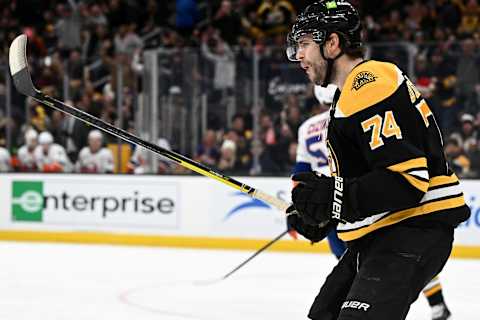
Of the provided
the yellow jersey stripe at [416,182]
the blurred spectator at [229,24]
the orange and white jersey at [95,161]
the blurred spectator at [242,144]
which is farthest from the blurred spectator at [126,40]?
the yellow jersey stripe at [416,182]

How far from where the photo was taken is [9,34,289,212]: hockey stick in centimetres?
267

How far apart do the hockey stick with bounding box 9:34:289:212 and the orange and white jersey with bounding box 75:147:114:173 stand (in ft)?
18.9

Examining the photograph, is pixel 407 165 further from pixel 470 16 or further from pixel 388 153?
pixel 470 16

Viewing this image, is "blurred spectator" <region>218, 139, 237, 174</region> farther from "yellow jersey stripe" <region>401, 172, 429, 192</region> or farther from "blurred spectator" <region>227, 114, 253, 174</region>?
"yellow jersey stripe" <region>401, 172, 429, 192</region>

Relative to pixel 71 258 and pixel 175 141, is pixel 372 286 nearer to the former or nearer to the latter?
pixel 71 258

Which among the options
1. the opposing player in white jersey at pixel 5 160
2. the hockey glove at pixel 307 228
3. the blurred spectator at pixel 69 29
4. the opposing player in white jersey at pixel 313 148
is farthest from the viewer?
the blurred spectator at pixel 69 29

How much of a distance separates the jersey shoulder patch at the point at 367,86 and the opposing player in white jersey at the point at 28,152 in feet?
22.8

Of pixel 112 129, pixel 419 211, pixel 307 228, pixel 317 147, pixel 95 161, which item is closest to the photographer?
pixel 419 211

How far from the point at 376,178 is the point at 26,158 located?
7.20m

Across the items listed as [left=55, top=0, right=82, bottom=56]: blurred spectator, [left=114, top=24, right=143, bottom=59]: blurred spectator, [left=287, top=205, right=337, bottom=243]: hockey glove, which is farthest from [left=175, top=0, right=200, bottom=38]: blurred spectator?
[left=287, top=205, right=337, bottom=243]: hockey glove

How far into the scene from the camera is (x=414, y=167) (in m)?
2.18

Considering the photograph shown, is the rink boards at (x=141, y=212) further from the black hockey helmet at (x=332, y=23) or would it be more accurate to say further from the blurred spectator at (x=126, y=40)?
the black hockey helmet at (x=332, y=23)

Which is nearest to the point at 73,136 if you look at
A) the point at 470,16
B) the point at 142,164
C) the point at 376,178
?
the point at 142,164

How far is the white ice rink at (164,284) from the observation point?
4961mm
